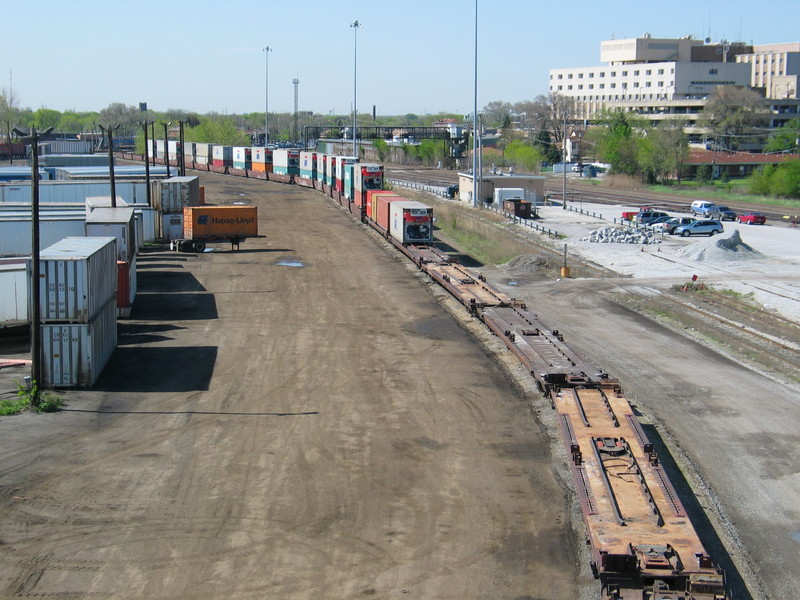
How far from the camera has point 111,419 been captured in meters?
20.5

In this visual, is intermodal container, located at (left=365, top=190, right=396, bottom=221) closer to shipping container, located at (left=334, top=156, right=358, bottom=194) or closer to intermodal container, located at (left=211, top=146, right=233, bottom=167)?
shipping container, located at (left=334, top=156, right=358, bottom=194)

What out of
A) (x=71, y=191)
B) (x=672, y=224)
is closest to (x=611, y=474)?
(x=71, y=191)

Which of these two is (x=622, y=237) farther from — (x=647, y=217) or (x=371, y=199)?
(x=371, y=199)

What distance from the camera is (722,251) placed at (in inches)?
1869

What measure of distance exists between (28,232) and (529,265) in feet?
76.4

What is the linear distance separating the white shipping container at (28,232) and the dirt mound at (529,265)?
20.6 m

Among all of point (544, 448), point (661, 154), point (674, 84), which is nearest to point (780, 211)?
point (661, 154)

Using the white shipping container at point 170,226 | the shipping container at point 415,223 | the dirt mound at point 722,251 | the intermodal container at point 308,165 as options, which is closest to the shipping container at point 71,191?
the white shipping container at point 170,226

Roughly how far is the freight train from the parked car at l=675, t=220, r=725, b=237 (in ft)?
88.9

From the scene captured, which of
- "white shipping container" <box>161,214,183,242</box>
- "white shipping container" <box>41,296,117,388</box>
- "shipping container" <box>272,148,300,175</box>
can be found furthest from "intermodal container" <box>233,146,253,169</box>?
"white shipping container" <box>41,296,117,388</box>

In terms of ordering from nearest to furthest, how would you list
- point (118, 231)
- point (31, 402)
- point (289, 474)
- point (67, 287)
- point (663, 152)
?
point (289, 474)
point (31, 402)
point (67, 287)
point (118, 231)
point (663, 152)

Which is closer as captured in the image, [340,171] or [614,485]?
[614,485]

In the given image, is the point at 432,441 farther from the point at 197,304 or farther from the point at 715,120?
the point at 715,120

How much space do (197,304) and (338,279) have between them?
7.89m
